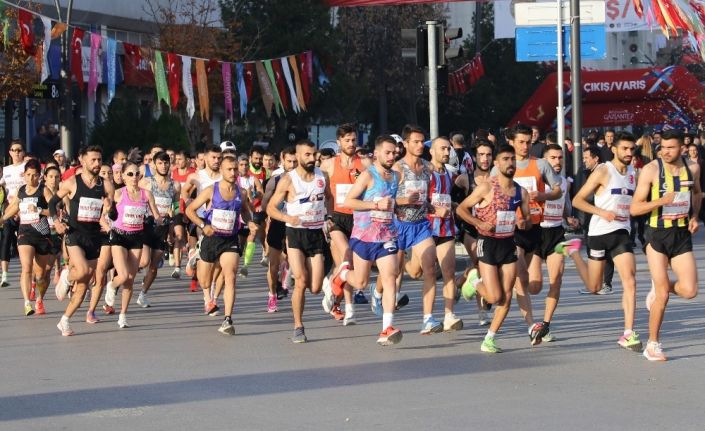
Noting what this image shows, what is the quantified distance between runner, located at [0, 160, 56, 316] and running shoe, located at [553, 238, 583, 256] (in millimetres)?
5315

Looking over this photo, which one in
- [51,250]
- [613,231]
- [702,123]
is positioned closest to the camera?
[613,231]

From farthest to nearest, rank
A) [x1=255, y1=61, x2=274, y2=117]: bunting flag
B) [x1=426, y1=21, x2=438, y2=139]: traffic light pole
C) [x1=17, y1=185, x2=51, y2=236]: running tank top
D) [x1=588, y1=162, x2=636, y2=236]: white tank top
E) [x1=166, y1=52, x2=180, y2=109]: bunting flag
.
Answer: [x1=255, y1=61, x2=274, y2=117]: bunting flag → [x1=166, y1=52, x2=180, y2=109]: bunting flag → [x1=426, y1=21, x2=438, y2=139]: traffic light pole → [x1=17, y1=185, x2=51, y2=236]: running tank top → [x1=588, y1=162, x2=636, y2=236]: white tank top

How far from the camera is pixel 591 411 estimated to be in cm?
810

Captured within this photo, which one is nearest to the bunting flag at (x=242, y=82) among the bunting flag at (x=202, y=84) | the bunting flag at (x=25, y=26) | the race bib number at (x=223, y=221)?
the bunting flag at (x=202, y=84)

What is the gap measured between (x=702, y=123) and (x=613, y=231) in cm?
2956

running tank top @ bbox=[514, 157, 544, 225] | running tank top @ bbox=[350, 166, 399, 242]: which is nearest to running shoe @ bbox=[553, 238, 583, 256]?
running tank top @ bbox=[514, 157, 544, 225]

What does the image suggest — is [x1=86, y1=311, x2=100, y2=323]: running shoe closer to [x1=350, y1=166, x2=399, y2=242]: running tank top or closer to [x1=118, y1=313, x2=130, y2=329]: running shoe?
[x1=118, y1=313, x2=130, y2=329]: running shoe

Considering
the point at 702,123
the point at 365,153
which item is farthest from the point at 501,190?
the point at 702,123

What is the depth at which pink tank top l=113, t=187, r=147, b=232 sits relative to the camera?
43.5 feet

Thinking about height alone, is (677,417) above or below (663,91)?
below

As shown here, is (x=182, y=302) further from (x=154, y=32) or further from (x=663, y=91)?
(x=154, y=32)

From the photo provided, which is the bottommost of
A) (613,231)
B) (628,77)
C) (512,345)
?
(512,345)

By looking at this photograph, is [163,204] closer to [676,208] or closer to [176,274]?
[176,274]

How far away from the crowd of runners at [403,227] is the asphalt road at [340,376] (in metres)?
0.29
